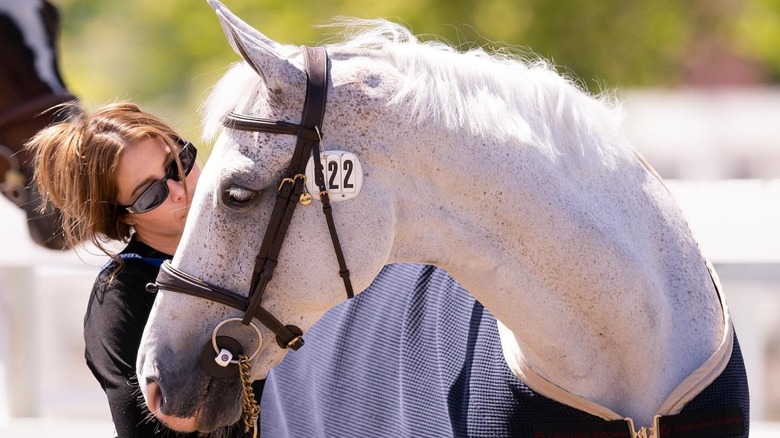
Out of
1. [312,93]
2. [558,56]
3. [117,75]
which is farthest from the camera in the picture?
[117,75]

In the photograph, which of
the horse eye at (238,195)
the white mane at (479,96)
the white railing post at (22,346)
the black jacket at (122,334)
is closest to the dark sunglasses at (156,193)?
the black jacket at (122,334)

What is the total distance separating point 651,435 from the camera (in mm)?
2090

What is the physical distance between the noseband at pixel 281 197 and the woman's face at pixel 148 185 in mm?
496

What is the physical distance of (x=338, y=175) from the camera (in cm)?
194

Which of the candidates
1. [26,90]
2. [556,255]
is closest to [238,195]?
[556,255]

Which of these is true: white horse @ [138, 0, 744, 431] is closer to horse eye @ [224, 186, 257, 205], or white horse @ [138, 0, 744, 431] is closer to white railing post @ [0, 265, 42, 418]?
horse eye @ [224, 186, 257, 205]

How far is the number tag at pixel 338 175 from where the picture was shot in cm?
194

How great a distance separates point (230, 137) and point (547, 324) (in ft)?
2.50

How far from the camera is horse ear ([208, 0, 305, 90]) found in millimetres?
1878

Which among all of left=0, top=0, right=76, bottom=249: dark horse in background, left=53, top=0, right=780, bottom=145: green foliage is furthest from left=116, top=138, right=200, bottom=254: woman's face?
left=53, top=0, right=780, bottom=145: green foliage

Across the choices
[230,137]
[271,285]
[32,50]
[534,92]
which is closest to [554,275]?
[534,92]

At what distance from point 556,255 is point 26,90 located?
123 inches

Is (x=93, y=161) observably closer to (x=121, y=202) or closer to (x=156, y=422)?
(x=121, y=202)

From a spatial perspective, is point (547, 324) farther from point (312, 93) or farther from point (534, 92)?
point (312, 93)
